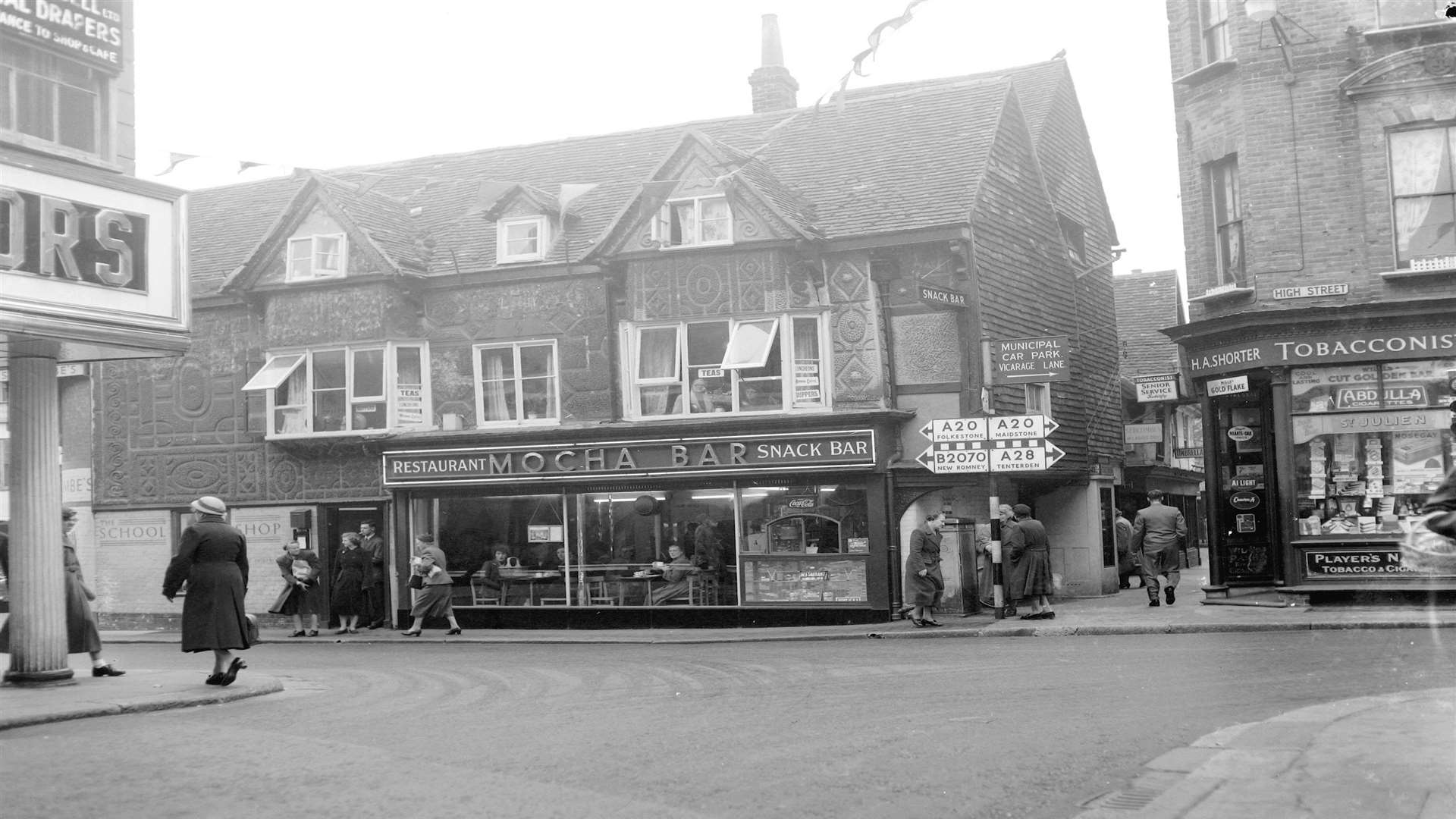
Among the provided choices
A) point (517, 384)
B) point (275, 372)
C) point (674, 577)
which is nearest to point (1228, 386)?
point (674, 577)

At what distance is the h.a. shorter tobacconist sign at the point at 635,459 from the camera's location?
22031 millimetres

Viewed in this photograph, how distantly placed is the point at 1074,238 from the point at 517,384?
12.2 meters

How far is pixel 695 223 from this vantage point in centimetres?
2339

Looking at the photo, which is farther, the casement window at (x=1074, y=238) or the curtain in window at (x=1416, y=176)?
the casement window at (x=1074, y=238)

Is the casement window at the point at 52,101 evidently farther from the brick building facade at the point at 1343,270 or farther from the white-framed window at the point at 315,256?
the brick building facade at the point at 1343,270

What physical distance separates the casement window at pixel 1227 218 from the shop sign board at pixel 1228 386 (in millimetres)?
1426

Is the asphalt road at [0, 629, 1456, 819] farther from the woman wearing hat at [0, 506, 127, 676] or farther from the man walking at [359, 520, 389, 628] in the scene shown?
the man walking at [359, 520, 389, 628]

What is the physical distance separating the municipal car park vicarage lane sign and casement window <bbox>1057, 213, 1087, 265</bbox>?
847cm

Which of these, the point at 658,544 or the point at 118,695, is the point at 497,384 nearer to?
the point at 658,544

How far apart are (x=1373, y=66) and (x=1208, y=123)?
2460mm

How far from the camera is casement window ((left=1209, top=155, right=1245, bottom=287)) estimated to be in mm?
20875

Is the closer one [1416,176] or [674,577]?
[1416,176]

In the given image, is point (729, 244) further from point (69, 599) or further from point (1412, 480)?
point (69, 599)

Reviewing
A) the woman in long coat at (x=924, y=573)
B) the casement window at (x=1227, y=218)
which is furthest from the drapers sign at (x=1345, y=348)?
the woman in long coat at (x=924, y=573)
